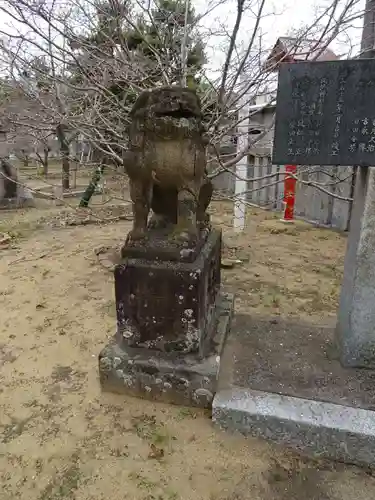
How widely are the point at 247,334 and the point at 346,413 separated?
2.93ft

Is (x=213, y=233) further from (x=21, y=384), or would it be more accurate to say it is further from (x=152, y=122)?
(x=21, y=384)

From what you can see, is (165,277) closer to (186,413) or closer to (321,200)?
(186,413)

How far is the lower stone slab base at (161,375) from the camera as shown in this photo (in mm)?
2068

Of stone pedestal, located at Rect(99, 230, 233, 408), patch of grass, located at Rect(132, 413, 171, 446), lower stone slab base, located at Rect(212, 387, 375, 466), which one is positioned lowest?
patch of grass, located at Rect(132, 413, 171, 446)

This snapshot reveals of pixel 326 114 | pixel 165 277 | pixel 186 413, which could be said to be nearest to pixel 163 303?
pixel 165 277

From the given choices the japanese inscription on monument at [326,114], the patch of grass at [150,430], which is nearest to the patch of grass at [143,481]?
the patch of grass at [150,430]

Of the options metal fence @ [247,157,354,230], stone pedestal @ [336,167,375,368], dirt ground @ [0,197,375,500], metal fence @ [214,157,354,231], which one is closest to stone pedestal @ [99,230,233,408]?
dirt ground @ [0,197,375,500]

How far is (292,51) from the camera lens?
134 inches

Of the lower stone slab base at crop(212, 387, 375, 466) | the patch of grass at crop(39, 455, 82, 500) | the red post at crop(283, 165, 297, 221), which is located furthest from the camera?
the red post at crop(283, 165, 297, 221)

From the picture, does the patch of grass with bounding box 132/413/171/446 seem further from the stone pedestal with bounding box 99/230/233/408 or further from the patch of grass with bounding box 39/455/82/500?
the patch of grass with bounding box 39/455/82/500

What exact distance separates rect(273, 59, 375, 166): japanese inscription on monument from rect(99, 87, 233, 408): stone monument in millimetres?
505

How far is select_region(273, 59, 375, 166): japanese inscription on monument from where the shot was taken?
77.6 inches

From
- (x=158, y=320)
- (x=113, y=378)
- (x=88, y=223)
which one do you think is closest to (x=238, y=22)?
(x=158, y=320)

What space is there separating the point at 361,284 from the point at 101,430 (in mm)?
1716
